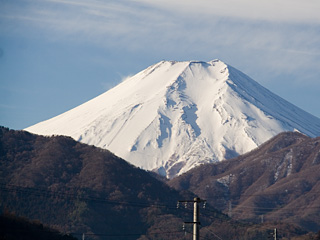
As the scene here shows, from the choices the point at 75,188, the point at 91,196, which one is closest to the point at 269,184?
the point at 75,188

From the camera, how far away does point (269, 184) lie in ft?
588

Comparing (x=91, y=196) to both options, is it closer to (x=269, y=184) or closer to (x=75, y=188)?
(x=75, y=188)

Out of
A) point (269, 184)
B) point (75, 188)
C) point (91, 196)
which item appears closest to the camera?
point (91, 196)

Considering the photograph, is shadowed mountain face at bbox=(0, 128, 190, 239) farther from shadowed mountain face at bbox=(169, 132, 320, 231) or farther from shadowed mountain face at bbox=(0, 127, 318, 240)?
shadowed mountain face at bbox=(169, 132, 320, 231)

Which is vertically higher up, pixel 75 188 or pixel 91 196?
pixel 75 188

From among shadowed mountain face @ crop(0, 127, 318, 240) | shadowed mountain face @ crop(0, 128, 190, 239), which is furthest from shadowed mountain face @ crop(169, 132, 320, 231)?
shadowed mountain face @ crop(0, 128, 190, 239)

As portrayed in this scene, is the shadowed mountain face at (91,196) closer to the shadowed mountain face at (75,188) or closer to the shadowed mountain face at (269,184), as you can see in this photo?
the shadowed mountain face at (75,188)

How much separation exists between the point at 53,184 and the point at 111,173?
1138 centimetres

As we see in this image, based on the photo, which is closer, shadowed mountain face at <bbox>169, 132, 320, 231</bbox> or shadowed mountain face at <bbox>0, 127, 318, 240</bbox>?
shadowed mountain face at <bbox>0, 127, 318, 240</bbox>

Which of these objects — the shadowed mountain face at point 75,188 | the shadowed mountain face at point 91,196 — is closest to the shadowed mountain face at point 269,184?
the shadowed mountain face at point 91,196

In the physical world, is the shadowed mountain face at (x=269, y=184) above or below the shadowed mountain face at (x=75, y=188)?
above

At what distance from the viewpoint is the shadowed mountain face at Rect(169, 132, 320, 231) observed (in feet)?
499

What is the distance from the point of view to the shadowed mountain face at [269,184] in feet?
499

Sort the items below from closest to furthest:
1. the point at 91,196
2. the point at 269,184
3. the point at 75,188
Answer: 1. the point at 91,196
2. the point at 75,188
3. the point at 269,184
